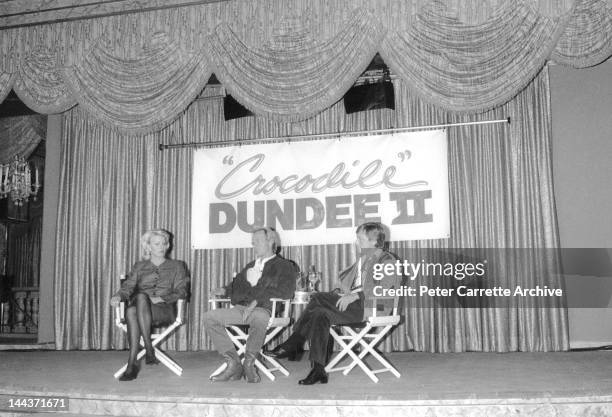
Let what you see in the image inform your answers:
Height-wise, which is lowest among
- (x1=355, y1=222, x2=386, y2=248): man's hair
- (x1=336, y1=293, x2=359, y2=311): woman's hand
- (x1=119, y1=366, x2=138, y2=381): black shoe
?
(x1=119, y1=366, x2=138, y2=381): black shoe

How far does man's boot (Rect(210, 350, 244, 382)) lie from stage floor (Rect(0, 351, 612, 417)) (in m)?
0.10

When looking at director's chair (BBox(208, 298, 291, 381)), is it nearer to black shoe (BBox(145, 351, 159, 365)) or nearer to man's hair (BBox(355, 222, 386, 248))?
black shoe (BBox(145, 351, 159, 365))

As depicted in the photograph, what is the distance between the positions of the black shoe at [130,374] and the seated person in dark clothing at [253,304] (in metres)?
0.56

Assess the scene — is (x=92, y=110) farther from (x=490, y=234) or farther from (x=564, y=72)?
(x=564, y=72)

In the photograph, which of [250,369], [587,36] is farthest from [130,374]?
[587,36]

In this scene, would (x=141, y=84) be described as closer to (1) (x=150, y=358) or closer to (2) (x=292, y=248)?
(2) (x=292, y=248)

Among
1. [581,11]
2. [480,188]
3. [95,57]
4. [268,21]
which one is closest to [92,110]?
[95,57]

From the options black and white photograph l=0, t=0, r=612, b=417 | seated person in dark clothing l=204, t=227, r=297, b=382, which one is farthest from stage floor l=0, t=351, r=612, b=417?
seated person in dark clothing l=204, t=227, r=297, b=382

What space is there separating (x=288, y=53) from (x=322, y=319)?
2.33m

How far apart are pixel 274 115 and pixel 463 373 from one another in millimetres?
2616

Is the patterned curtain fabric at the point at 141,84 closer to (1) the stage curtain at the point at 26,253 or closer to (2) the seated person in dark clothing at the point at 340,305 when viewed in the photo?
(2) the seated person in dark clothing at the point at 340,305

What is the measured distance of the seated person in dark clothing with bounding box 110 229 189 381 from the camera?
4.58 m

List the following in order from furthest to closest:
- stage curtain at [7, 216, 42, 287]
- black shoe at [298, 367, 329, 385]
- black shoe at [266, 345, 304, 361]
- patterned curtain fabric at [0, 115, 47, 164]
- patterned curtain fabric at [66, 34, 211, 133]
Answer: stage curtain at [7, 216, 42, 287] → patterned curtain fabric at [0, 115, 47, 164] → patterned curtain fabric at [66, 34, 211, 133] → black shoe at [266, 345, 304, 361] → black shoe at [298, 367, 329, 385]

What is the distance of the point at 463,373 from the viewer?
457 cm
